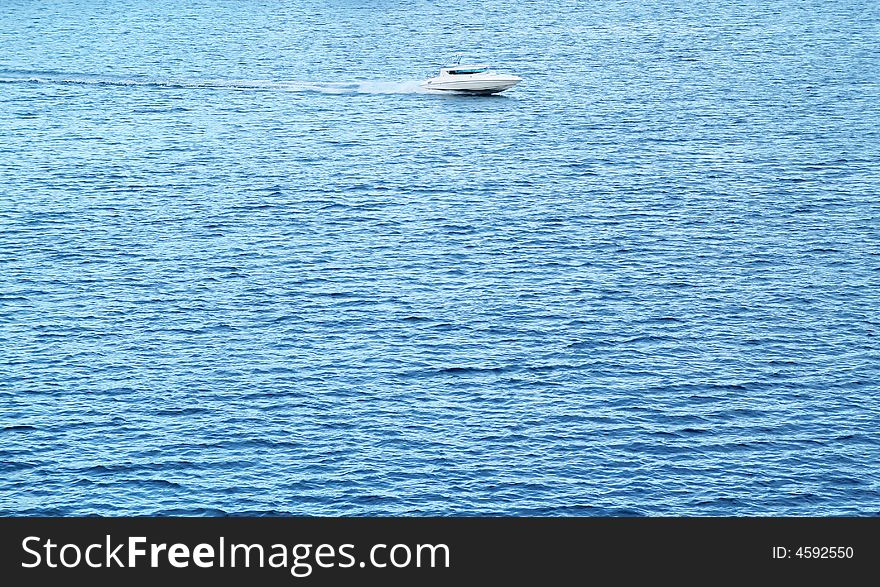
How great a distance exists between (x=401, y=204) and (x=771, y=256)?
125 ft

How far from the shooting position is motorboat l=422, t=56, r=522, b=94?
195 meters

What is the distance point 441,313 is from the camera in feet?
355

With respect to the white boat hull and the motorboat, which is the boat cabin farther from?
the white boat hull

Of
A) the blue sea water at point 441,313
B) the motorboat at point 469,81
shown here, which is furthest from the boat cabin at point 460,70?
the blue sea water at point 441,313

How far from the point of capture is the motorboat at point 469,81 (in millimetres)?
194875

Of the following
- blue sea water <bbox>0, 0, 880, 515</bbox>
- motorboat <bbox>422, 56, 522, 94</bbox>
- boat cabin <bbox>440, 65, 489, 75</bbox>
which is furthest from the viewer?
boat cabin <bbox>440, 65, 489, 75</bbox>

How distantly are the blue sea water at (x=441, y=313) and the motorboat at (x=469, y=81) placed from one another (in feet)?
46.0

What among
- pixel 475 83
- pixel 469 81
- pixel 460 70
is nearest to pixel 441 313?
pixel 469 81

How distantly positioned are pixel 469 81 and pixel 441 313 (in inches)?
3629

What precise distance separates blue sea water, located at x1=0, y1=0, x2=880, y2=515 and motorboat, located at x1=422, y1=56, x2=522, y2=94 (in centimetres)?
1401

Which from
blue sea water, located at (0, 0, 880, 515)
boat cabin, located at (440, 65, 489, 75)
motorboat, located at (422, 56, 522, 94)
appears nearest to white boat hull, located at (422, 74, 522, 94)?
motorboat, located at (422, 56, 522, 94)

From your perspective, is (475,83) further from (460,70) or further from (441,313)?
(441,313)

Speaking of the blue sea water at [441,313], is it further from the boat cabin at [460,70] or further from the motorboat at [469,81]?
the boat cabin at [460,70]

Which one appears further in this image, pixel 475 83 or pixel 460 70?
pixel 460 70
